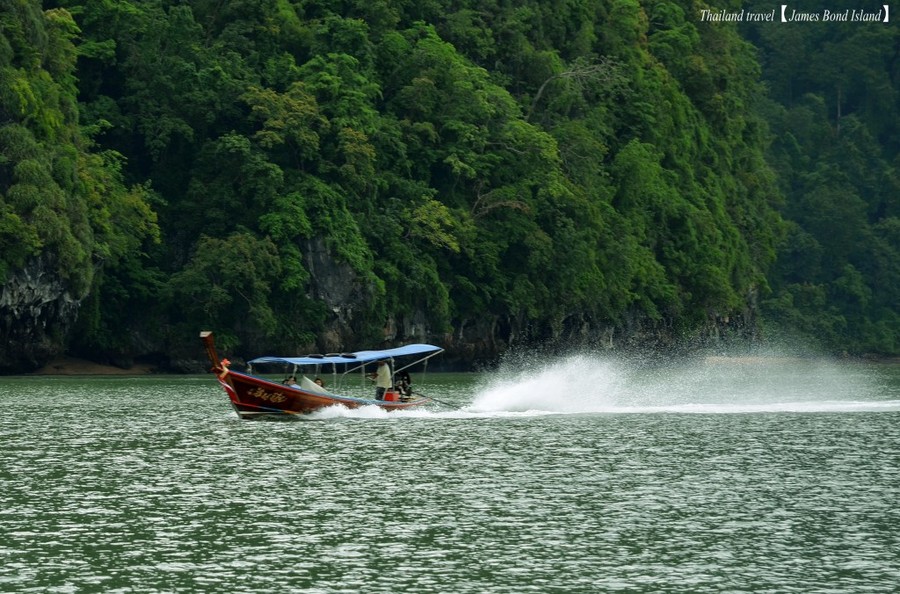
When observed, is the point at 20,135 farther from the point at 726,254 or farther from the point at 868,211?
the point at 868,211

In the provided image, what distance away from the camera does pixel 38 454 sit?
3681cm

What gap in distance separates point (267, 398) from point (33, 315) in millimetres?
25984

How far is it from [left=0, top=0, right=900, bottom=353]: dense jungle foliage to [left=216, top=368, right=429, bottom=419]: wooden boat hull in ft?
79.6

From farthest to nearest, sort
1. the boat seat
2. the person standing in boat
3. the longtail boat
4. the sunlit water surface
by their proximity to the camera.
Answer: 1. the person standing in boat
2. the boat seat
3. the longtail boat
4. the sunlit water surface

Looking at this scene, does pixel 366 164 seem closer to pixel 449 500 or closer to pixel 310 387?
pixel 310 387

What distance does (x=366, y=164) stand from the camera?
79875mm

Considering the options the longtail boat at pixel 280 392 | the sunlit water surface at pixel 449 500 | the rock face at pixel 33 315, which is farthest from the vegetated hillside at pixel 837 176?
the longtail boat at pixel 280 392

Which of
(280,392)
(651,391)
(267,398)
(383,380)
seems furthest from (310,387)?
(651,391)

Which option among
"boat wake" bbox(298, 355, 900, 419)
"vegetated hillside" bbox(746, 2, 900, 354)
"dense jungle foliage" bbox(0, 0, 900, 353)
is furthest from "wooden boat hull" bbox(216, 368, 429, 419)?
"vegetated hillside" bbox(746, 2, 900, 354)

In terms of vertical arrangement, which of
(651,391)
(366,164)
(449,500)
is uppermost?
(366,164)

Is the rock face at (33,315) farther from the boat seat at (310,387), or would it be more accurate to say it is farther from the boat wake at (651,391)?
the boat seat at (310,387)

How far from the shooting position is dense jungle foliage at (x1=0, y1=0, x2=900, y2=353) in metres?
74.5

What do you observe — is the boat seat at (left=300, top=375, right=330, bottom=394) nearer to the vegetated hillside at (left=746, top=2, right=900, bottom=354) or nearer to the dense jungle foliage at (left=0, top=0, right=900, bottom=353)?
the dense jungle foliage at (left=0, top=0, right=900, bottom=353)

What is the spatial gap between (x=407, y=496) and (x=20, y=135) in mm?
42837
